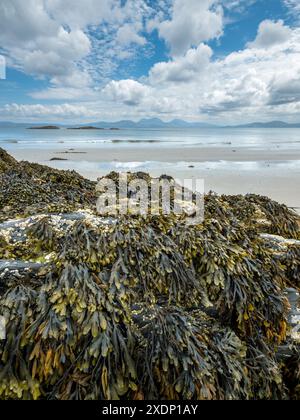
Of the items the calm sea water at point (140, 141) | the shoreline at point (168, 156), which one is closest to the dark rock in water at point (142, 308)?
the shoreline at point (168, 156)

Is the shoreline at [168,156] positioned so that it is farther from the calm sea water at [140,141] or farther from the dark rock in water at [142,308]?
the dark rock in water at [142,308]

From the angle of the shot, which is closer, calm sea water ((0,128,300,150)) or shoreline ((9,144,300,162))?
shoreline ((9,144,300,162))

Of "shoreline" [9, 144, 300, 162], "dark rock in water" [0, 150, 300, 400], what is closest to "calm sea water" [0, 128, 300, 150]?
"shoreline" [9, 144, 300, 162]

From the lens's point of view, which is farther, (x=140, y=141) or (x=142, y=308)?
(x=140, y=141)

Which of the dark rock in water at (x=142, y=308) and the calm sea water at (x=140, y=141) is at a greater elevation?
the calm sea water at (x=140, y=141)

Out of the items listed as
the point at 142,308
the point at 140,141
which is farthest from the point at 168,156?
the point at 140,141

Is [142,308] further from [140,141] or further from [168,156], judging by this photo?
[140,141]

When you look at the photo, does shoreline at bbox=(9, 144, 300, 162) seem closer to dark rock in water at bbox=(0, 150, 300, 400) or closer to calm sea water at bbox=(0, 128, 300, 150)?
calm sea water at bbox=(0, 128, 300, 150)

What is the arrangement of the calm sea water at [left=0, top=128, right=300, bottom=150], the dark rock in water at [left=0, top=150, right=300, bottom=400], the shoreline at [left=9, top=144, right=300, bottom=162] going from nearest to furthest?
the dark rock in water at [left=0, top=150, right=300, bottom=400], the shoreline at [left=9, top=144, right=300, bottom=162], the calm sea water at [left=0, top=128, right=300, bottom=150]

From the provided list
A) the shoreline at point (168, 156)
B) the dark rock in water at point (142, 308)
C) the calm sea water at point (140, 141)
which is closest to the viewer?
the dark rock in water at point (142, 308)

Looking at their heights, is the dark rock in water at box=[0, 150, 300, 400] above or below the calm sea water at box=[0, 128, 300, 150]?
below

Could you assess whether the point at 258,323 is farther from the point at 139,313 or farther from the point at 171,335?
the point at 139,313

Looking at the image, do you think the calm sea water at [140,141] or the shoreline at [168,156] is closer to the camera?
the shoreline at [168,156]

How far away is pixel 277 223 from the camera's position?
11.9 ft
